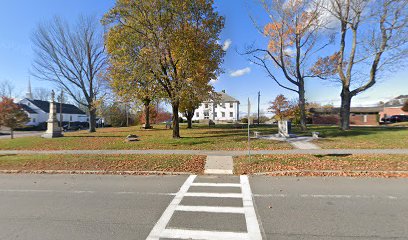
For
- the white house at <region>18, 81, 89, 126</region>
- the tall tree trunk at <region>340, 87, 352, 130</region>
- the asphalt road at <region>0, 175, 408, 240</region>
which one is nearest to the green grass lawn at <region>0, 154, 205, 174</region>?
the asphalt road at <region>0, 175, 408, 240</region>

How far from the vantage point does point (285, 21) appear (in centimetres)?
1909

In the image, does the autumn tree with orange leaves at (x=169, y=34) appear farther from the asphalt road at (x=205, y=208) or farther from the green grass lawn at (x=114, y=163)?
the asphalt road at (x=205, y=208)

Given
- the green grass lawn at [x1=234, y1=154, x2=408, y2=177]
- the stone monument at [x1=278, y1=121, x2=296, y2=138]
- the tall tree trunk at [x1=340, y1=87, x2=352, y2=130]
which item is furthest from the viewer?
the tall tree trunk at [x1=340, y1=87, x2=352, y2=130]

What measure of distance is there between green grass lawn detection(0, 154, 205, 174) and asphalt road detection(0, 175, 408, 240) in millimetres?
1513

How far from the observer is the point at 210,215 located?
4.29m

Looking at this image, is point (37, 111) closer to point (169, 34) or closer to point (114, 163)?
point (169, 34)

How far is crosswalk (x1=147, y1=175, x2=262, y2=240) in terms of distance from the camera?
3578 mm

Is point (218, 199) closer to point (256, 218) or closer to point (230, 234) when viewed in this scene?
point (256, 218)

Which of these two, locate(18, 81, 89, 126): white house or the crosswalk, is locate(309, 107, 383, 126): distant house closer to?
the crosswalk

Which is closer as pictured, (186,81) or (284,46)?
(186,81)

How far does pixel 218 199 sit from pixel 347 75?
2013 cm

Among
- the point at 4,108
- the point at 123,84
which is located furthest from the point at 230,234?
the point at 4,108

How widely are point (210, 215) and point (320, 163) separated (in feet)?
19.6

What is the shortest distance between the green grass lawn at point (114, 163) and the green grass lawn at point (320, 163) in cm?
193
